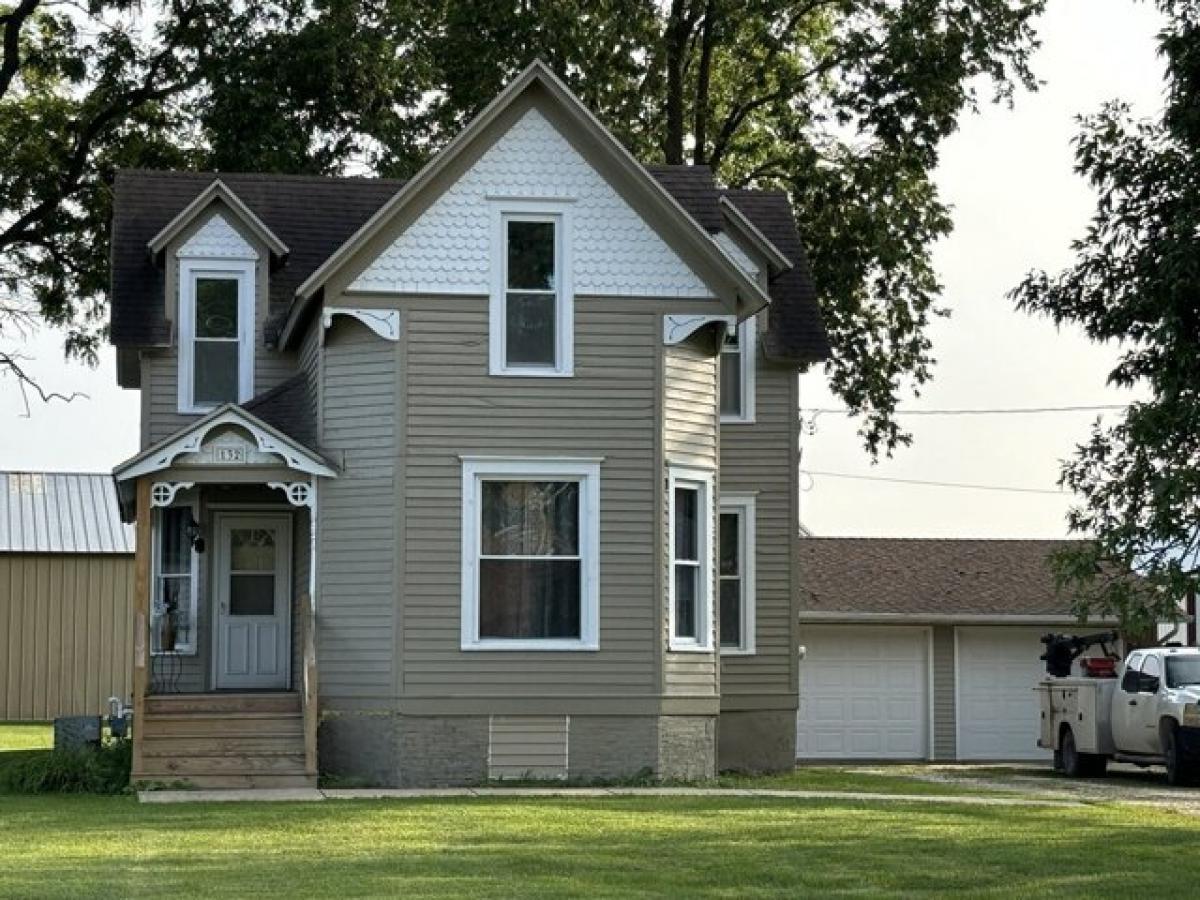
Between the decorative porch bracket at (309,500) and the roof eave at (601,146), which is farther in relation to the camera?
the decorative porch bracket at (309,500)

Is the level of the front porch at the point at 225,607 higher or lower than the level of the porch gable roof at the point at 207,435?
lower

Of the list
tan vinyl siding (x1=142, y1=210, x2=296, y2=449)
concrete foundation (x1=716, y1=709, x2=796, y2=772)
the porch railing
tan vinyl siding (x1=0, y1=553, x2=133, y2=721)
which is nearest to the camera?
the porch railing

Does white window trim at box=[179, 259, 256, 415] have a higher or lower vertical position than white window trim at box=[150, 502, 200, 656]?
higher

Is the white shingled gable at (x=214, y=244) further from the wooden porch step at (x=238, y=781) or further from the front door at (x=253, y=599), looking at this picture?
the wooden porch step at (x=238, y=781)

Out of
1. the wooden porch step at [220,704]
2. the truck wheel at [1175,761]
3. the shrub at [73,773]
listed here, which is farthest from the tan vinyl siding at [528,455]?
the truck wheel at [1175,761]

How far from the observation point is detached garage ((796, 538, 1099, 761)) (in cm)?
3994

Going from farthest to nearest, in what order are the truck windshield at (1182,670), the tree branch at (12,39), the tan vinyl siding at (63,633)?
1. the tan vinyl siding at (63,633)
2. the tree branch at (12,39)
3. the truck windshield at (1182,670)

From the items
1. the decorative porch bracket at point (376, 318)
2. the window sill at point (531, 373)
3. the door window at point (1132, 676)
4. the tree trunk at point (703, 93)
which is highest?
the tree trunk at point (703, 93)

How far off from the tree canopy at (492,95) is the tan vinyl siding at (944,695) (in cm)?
397

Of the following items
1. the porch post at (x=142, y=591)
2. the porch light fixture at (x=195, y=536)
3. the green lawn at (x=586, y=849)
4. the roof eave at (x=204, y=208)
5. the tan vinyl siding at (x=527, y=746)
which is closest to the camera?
the green lawn at (x=586, y=849)

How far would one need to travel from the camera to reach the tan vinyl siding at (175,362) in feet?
93.7

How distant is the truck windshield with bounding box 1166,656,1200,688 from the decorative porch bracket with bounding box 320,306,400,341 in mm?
13041

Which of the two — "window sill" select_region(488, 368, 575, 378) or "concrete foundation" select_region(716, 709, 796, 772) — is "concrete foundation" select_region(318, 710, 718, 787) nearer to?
"window sill" select_region(488, 368, 575, 378)

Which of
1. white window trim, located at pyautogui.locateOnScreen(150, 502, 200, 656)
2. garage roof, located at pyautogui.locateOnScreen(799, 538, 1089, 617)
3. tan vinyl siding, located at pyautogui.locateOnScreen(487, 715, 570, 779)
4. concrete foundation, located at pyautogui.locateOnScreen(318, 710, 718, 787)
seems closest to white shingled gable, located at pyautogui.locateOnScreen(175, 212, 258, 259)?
white window trim, located at pyautogui.locateOnScreen(150, 502, 200, 656)
